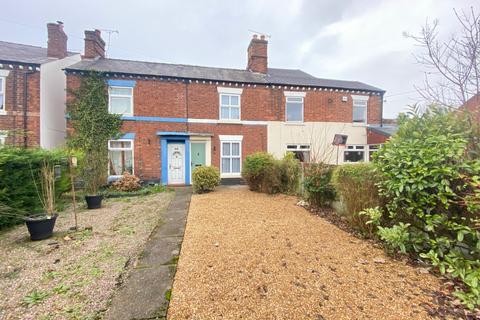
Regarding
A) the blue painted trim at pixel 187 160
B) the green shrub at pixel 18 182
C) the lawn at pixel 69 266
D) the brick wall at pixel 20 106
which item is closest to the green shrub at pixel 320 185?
the lawn at pixel 69 266

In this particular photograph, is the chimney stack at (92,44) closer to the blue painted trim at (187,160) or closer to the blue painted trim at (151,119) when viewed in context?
the blue painted trim at (151,119)

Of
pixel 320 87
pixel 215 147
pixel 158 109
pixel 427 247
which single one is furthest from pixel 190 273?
pixel 320 87

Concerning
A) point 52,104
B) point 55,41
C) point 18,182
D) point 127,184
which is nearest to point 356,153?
point 127,184

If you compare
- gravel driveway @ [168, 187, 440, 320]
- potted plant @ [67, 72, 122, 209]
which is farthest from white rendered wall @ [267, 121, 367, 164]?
potted plant @ [67, 72, 122, 209]

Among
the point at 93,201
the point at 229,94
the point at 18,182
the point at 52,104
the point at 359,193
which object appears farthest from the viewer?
the point at 229,94

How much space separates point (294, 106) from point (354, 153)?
16.0 ft

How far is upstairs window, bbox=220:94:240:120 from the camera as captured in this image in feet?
38.1

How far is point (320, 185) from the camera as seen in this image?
6023mm

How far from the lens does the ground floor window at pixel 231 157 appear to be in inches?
456

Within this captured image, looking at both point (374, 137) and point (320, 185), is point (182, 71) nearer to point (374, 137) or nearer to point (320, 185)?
point (320, 185)

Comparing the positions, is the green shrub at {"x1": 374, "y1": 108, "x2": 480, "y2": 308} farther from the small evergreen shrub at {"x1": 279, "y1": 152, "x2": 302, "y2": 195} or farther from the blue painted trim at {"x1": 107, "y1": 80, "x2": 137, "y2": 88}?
the blue painted trim at {"x1": 107, "y1": 80, "x2": 137, "y2": 88}

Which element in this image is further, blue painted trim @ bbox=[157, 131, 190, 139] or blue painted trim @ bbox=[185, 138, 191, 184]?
blue painted trim @ bbox=[185, 138, 191, 184]

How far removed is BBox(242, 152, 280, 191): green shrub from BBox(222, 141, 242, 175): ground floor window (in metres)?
2.97

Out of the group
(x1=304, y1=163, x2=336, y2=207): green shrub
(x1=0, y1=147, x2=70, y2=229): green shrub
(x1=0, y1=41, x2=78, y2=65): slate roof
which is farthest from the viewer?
(x1=0, y1=41, x2=78, y2=65): slate roof
